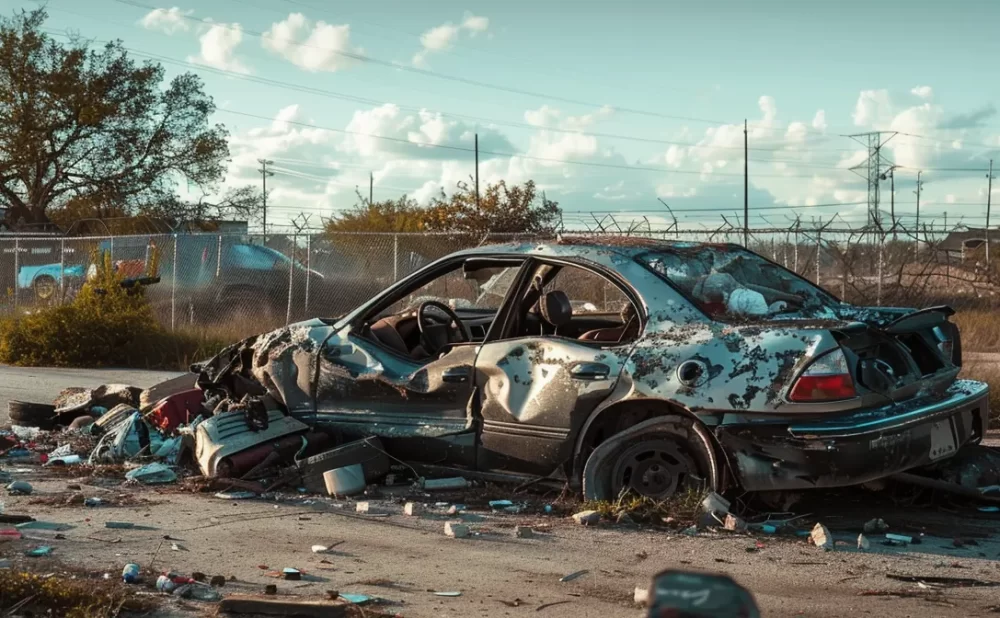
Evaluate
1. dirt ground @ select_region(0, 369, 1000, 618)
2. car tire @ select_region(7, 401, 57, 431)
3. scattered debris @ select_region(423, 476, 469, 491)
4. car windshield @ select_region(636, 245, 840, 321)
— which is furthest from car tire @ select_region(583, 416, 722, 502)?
car tire @ select_region(7, 401, 57, 431)

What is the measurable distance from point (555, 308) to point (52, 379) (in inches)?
396

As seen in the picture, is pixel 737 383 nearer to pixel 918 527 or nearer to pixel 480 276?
pixel 918 527

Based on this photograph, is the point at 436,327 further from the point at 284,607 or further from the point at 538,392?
the point at 284,607

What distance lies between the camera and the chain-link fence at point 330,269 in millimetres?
17125

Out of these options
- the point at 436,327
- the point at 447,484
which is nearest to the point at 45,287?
the point at 436,327

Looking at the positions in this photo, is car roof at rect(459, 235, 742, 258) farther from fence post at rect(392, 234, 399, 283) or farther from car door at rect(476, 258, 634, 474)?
fence post at rect(392, 234, 399, 283)

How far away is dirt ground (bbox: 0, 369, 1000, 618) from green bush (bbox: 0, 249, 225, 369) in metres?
10.4

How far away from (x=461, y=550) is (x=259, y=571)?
3.11 ft

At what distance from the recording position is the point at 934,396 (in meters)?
6.05

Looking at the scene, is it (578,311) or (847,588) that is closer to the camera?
(847,588)

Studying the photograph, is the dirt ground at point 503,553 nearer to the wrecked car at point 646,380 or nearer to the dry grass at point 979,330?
the wrecked car at point 646,380

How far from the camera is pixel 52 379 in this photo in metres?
14.6

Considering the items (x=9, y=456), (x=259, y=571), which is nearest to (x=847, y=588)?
(x=259, y=571)

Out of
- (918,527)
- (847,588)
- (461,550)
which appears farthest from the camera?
(918,527)
